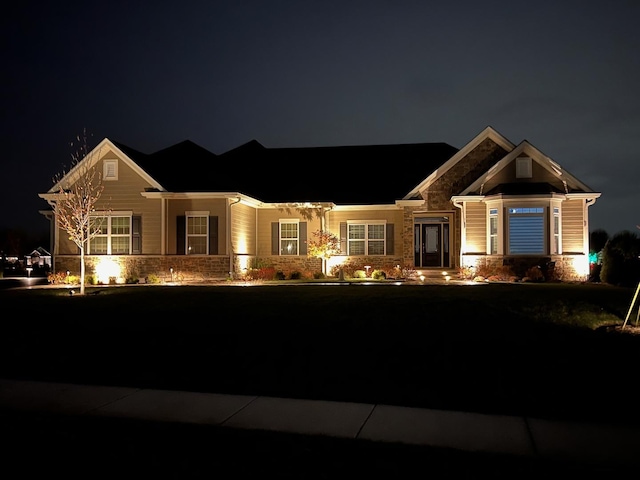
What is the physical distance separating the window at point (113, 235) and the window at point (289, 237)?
6.65 m

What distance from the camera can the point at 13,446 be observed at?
599 centimetres

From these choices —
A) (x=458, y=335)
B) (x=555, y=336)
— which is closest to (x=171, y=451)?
(x=458, y=335)

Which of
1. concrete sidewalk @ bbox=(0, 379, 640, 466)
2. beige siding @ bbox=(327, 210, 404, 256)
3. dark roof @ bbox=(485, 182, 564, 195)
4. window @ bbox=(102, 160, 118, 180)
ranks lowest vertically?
concrete sidewalk @ bbox=(0, 379, 640, 466)

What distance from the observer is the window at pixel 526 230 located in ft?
75.8

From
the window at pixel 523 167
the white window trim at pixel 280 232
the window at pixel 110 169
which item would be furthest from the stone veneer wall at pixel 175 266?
the window at pixel 523 167

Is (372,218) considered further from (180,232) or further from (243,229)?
(180,232)

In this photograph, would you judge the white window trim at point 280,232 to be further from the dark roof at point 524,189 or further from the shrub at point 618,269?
the shrub at point 618,269

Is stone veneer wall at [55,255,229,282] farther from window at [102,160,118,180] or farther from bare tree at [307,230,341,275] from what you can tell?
bare tree at [307,230,341,275]

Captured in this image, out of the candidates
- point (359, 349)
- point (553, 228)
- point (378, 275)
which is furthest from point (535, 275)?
point (359, 349)

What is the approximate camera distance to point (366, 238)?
89.9 feet

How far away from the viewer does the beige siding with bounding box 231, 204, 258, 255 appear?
24922 millimetres

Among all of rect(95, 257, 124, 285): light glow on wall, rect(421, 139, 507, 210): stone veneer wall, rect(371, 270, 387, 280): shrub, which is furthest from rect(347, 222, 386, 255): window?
rect(95, 257, 124, 285): light glow on wall

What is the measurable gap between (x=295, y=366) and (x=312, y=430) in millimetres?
2814

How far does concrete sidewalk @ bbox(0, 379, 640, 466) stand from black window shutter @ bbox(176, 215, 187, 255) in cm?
1631
